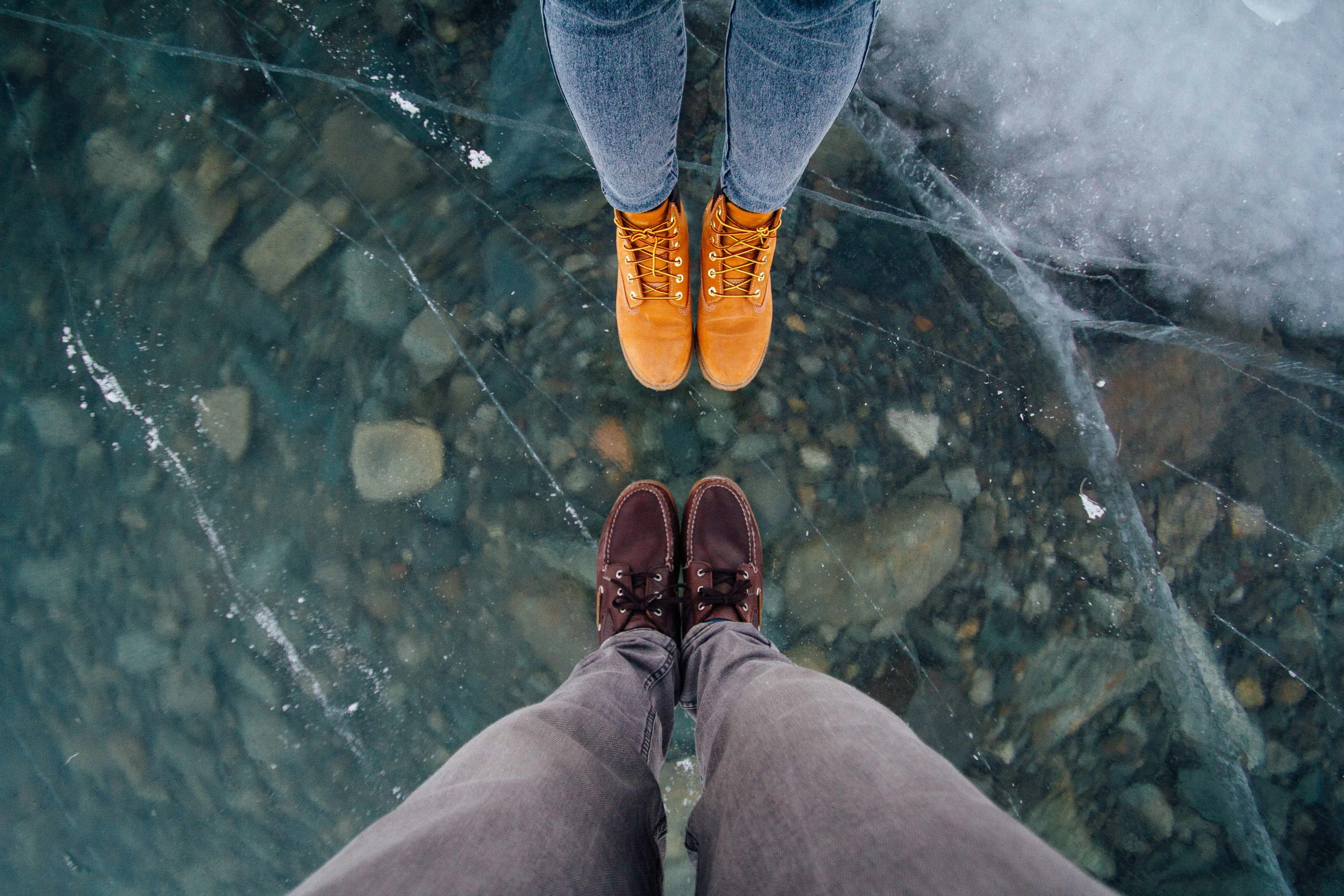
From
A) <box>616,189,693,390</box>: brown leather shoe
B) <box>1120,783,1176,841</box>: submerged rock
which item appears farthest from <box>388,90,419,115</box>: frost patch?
<box>1120,783,1176,841</box>: submerged rock

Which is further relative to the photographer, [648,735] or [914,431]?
[914,431]

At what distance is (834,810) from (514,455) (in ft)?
2.44

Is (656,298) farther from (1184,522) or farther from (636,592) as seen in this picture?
(1184,522)

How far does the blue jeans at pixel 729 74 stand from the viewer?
57cm

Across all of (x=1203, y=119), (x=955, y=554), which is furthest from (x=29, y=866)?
(x=1203, y=119)

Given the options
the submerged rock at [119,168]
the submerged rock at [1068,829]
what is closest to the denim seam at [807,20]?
the submerged rock at [119,168]

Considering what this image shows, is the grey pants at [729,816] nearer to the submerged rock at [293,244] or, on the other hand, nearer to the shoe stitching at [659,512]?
the shoe stitching at [659,512]

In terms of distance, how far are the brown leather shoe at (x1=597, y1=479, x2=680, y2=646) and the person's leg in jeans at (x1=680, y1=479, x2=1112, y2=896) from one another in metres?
0.23

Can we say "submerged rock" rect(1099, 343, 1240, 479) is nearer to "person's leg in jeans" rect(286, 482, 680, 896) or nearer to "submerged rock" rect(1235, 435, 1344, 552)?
"submerged rock" rect(1235, 435, 1344, 552)

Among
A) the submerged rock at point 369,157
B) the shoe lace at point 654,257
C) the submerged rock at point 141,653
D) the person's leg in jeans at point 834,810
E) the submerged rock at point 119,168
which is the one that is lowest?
the submerged rock at point 141,653

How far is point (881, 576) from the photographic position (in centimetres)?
106

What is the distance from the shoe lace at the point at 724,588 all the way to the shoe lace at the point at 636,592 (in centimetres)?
5

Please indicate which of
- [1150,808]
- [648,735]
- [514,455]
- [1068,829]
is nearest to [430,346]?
[514,455]

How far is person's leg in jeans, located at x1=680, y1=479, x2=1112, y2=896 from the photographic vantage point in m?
0.43
